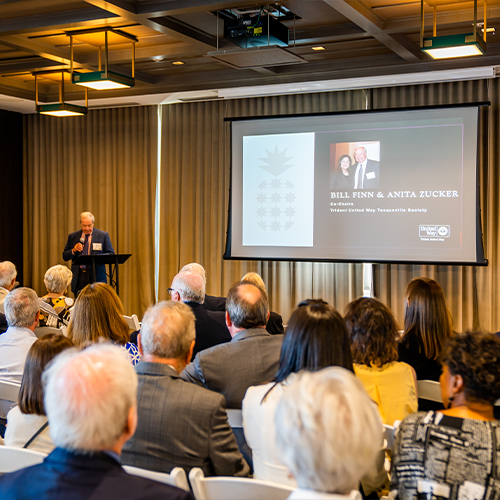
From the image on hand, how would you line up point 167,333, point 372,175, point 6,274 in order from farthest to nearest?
1. point 372,175
2. point 6,274
3. point 167,333

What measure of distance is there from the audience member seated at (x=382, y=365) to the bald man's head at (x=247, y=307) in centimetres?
46

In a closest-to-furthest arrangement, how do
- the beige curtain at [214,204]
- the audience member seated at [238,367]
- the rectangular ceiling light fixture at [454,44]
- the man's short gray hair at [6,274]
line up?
the audience member seated at [238,367], the rectangular ceiling light fixture at [454,44], the man's short gray hair at [6,274], the beige curtain at [214,204]

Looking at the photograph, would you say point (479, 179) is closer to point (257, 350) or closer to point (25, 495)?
point (257, 350)

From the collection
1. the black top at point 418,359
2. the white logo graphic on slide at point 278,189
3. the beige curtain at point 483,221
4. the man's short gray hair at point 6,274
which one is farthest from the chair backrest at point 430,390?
the white logo graphic on slide at point 278,189

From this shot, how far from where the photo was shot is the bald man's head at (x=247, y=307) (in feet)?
9.27

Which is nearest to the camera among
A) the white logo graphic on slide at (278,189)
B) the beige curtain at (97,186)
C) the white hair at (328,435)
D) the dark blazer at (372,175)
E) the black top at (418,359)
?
the white hair at (328,435)

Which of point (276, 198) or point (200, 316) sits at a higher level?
point (276, 198)

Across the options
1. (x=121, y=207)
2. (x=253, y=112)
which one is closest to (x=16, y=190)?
(x=121, y=207)

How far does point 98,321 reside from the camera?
3271 mm

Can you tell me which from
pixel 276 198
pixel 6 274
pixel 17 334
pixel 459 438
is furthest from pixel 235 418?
pixel 276 198

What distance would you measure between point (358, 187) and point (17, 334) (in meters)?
4.17

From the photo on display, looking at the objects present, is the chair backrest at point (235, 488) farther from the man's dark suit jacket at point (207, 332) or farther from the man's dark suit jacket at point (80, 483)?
the man's dark suit jacket at point (207, 332)

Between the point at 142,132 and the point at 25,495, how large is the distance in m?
7.29

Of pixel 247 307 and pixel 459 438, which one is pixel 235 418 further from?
pixel 459 438
